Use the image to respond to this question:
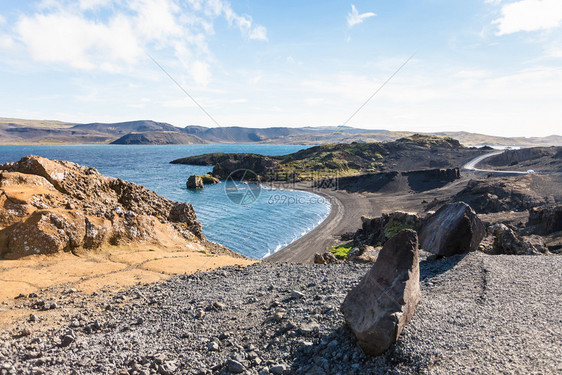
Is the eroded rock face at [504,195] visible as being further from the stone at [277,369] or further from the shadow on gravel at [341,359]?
the stone at [277,369]

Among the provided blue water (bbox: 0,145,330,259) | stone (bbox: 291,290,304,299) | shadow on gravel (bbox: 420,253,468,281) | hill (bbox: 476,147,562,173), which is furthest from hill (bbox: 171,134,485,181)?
stone (bbox: 291,290,304,299)

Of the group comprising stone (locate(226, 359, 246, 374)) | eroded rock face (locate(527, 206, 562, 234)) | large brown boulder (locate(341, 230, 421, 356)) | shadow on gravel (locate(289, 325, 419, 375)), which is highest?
large brown boulder (locate(341, 230, 421, 356))

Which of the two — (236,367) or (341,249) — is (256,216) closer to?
(341,249)

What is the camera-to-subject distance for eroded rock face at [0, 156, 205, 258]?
20031mm

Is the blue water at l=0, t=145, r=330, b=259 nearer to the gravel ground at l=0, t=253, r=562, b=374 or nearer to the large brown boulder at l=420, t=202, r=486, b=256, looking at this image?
the large brown boulder at l=420, t=202, r=486, b=256

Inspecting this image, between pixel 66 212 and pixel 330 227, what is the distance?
1909 inches

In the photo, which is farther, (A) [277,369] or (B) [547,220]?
(B) [547,220]

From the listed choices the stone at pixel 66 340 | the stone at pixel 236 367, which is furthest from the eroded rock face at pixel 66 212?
the stone at pixel 236 367

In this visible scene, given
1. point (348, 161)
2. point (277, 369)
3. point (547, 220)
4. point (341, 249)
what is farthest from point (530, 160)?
point (277, 369)

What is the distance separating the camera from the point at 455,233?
1817 cm

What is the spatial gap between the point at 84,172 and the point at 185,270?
14.6m

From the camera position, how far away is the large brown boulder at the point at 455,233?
1816 centimetres

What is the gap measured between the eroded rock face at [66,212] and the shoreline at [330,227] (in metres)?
19.8

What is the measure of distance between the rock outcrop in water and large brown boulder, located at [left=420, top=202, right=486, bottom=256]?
20508mm
